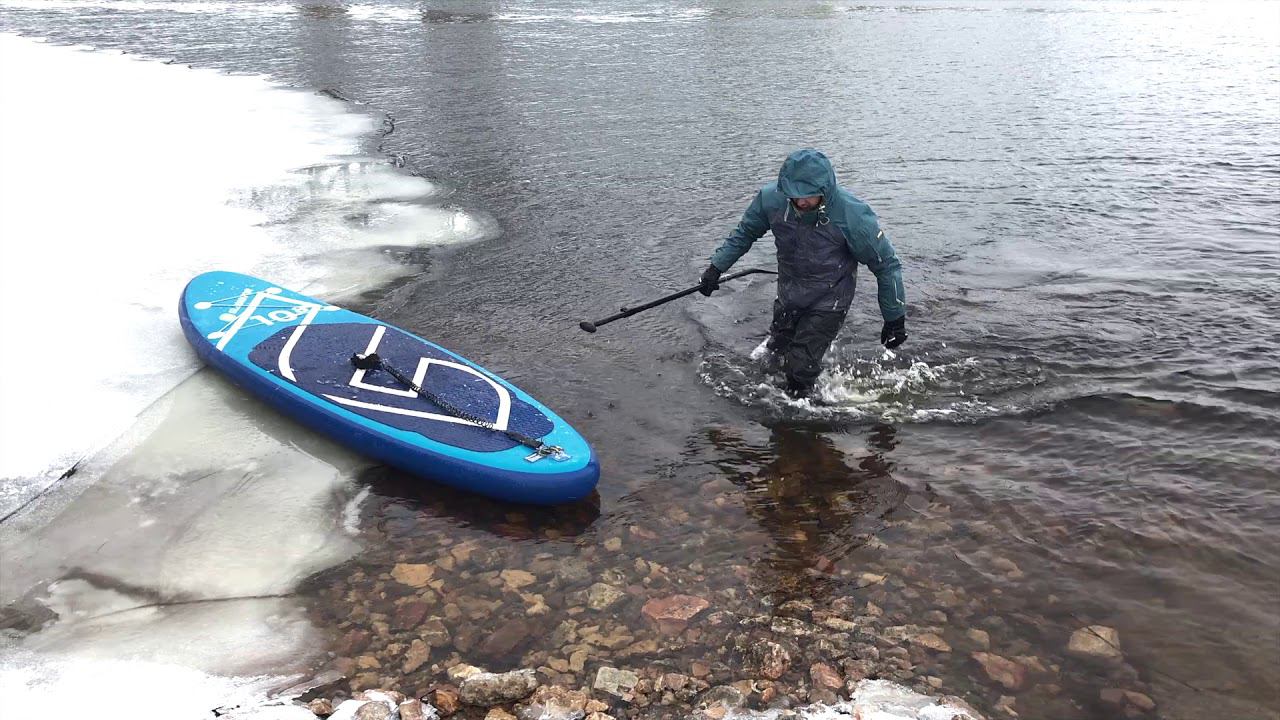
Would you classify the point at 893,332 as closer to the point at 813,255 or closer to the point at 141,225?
the point at 813,255

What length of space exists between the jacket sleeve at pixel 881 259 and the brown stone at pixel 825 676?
10.2ft

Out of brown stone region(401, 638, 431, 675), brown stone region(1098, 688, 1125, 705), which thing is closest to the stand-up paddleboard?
brown stone region(401, 638, 431, 675)

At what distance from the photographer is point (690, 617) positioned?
5.23 m

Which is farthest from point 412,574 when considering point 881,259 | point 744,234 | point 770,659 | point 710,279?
point 881,259

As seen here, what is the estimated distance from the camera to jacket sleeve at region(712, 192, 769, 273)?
715 cm

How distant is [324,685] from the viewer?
4629 mm

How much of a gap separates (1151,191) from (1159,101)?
834 centimetres

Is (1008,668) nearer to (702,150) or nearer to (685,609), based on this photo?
(685,609)

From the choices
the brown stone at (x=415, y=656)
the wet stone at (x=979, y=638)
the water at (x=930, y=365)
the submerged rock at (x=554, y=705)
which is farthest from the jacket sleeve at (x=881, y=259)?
the brown stone at (x=415, y=656)

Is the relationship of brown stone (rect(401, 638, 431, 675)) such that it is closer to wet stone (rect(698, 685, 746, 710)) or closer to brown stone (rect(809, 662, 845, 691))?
wet stone (rect(698, 685, 746, 710))

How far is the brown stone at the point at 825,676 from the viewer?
468 centimetres

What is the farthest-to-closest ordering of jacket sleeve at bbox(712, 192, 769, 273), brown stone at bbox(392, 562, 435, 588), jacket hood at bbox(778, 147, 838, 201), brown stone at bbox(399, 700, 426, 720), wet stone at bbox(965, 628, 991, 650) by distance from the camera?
jacket sleeve at bbox(712, 192, 769, 273)
jacket hood at bbox(778, 147, 838, 201)
brown stone at bbox(392, 562, 435, 588)
wet stone at bbox(965, 628, 991, 650)
brown stone at bbox(399, 700, 426, 720)

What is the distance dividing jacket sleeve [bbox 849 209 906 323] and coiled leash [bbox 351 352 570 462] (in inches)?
109

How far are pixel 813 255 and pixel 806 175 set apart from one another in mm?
766
